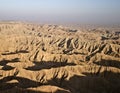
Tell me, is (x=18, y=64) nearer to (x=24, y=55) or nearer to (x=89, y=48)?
(x=24, y=55)

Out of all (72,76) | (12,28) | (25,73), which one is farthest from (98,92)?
(12,28)

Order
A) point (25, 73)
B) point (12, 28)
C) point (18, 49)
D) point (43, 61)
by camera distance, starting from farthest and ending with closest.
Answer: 1. point (12, 28)
2. point (18, 49)
3. point (43, 61)
4. point (25, 73)

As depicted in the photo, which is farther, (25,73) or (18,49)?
(18,49)

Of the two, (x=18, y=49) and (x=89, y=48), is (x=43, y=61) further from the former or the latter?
(x=89, y=48)

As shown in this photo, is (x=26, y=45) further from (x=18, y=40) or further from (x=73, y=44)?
(x=73, y=44)

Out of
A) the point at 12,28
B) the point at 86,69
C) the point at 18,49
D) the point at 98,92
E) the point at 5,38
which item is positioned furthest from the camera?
the point at 12,28

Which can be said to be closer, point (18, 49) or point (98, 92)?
point (98, 92)

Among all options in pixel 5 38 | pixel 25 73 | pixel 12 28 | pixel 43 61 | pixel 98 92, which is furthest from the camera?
pixel 12 28

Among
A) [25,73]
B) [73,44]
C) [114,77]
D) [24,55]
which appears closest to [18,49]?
[24,55]

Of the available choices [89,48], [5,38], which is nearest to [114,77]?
[89,48]

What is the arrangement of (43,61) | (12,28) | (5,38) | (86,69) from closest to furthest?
(86,69), (43,61), (5,38), (12,28)
